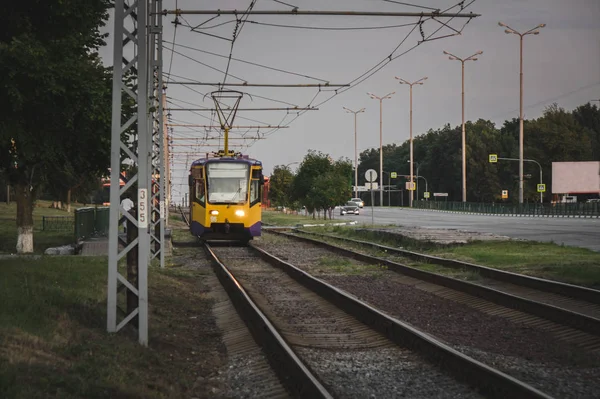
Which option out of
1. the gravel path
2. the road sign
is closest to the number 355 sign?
the gravel path

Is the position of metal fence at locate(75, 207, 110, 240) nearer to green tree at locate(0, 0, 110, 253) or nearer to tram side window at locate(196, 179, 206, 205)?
tram side window at locate(196, 179, 206, 205)

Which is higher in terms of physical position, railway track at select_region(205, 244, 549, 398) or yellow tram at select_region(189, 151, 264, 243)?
yellow tram at select_region(189, 151, 264, 243)

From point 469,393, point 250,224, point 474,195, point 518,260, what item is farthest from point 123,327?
point 474,195

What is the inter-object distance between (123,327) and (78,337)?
124cm

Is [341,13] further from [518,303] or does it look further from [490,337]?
[490,337]

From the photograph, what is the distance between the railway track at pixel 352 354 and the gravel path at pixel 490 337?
0.57 meters

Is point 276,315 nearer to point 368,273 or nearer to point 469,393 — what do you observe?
point 469,393

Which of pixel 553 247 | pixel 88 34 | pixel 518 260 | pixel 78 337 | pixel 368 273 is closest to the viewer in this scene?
pixel 78 337

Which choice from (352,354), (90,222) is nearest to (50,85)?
(352,354)

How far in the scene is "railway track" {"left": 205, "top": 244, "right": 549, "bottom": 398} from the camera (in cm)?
732

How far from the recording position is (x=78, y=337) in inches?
357

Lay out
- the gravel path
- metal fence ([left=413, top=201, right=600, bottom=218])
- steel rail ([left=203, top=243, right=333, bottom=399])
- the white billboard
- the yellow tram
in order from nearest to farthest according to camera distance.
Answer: steel rail ([left=203, top=243, right=333, bottom=399]), the gravel path, the yellow tram, the white billboard, metal fence ([left=413, top=201, right=600, bottom=218])

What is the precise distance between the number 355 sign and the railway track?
2.05 meters

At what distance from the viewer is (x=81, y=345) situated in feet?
28.2
